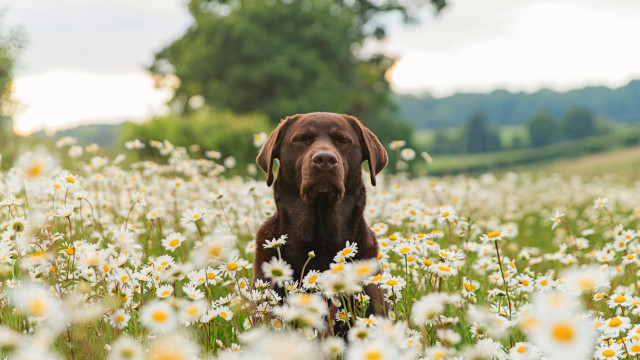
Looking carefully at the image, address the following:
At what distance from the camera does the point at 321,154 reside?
312 cm

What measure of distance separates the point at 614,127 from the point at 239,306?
7017 centimetres

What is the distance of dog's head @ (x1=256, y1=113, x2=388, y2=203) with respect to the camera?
10.4 feet

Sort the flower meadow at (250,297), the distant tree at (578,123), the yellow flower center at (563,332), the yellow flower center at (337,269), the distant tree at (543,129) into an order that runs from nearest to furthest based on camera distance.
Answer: the yellow flower center at (563,332)
the flower meadow at (250,297)
the yellow flower center at (337,269)
the distant tree at (543,129)
the distant tree at (578,123)

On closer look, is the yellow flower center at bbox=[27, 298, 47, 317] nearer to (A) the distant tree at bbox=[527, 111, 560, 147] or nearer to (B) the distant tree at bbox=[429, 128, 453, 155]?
(B) the distant tree at bbox=[429, 128, 453, 155]

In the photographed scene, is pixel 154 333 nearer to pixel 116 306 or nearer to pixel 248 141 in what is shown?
pixel 116 306

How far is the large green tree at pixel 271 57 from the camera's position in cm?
A: 2480

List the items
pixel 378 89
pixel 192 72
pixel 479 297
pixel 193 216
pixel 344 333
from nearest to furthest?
pixel 193 216, pixel 344 333, pixel 479 297, pixel 192 72, pixel 378 89

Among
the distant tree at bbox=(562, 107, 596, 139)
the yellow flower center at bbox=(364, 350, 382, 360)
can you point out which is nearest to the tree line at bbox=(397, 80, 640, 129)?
the distant tree at bbox=(562, 107, 596, 139)

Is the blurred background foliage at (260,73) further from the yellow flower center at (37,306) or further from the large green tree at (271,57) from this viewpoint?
the yellow flower center at (37,306)

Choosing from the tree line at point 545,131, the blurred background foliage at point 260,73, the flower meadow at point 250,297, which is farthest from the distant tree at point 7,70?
the tree line at point 545,131

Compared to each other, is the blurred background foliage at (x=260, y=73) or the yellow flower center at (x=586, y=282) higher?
the blurred background foliage at (x=260, y=73)

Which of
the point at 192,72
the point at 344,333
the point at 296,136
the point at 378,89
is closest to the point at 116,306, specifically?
the point at 344,333

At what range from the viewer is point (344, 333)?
9.66 ft

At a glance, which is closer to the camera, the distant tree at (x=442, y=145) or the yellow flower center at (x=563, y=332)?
the yellow flower center at (x=563, y=332)
